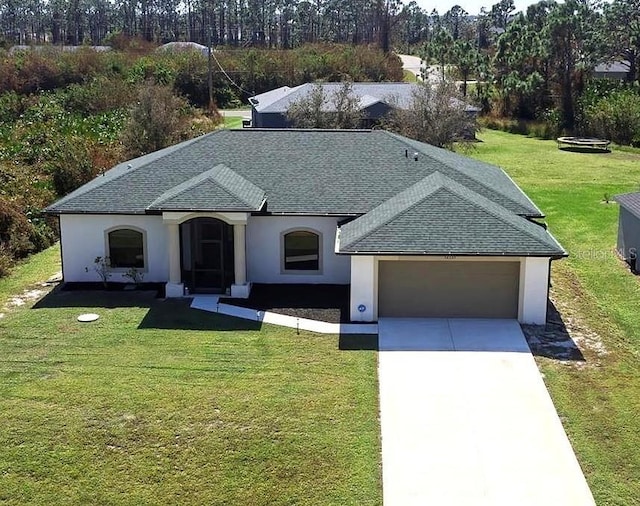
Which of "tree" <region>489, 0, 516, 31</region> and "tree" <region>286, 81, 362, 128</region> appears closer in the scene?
"tree" <region>286, 81, 362, 128</region>

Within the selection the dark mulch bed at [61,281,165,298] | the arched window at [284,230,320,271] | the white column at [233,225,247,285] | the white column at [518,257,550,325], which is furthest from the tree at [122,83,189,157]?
the white column at [518,257,550,325]

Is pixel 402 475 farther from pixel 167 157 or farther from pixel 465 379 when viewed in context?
pixel 167 157

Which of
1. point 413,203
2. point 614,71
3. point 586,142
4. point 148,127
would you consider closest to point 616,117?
point 586,142

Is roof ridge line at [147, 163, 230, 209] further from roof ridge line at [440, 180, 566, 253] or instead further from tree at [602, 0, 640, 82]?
tree at [602, 0, 640, 82]

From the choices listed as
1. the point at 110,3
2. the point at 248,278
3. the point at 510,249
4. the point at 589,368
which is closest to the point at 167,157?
the point at 248,278

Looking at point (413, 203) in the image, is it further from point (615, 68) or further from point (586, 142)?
point (615, 68)

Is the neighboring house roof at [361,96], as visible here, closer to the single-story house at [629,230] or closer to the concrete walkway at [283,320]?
the single-story house at [629,230]
